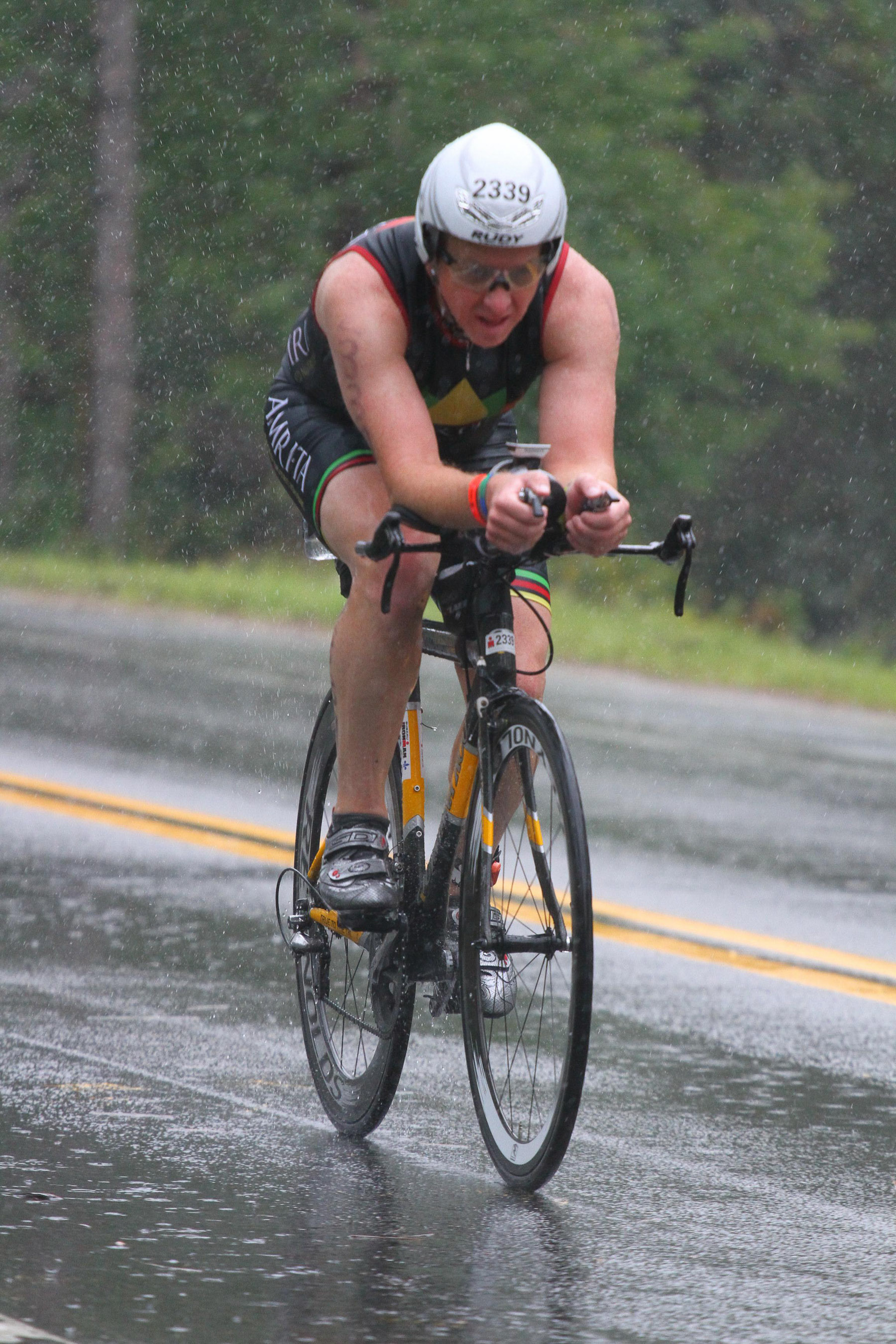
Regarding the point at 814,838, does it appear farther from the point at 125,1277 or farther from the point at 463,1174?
the point at 125,1277

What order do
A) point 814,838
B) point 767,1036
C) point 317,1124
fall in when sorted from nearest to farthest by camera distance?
point 317,1124 < point 767,1036 < point 814,838

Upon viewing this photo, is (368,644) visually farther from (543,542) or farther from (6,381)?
(6,381)

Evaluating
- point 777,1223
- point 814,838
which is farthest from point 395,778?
point 814,838

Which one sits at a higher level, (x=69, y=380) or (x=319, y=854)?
(x=69, y=380)

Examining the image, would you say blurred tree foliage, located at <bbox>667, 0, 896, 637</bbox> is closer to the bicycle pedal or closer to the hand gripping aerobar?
the bicycle pedal

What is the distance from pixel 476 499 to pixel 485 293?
1.44 feet

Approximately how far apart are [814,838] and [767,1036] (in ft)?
10.2

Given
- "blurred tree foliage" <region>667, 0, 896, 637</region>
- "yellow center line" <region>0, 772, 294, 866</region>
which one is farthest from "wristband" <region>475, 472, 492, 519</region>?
"blurred tree foliage" <region>667, 0, 896, 637</region>

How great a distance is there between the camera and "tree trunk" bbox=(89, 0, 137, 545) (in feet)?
84.9

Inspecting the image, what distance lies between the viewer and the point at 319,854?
15.7ft

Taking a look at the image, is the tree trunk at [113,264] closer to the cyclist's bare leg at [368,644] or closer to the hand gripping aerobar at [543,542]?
the cyclist's bare leg at [368,644]

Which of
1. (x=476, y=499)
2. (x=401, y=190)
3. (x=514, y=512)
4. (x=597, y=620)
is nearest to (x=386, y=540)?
(x=476, y=499)

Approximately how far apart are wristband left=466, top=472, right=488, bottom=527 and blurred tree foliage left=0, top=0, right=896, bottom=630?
22.8m

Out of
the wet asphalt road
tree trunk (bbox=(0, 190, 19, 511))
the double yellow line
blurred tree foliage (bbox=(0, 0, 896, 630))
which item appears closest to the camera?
the wet asphalt road
